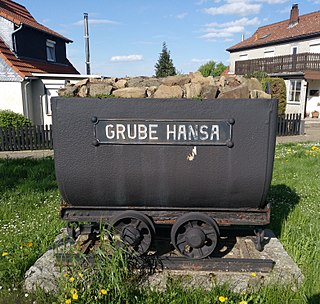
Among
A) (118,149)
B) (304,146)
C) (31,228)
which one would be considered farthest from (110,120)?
(304,146)

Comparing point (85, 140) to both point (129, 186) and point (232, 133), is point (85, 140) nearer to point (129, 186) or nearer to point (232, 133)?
point (129, 186)

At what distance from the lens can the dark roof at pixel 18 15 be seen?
14954mm

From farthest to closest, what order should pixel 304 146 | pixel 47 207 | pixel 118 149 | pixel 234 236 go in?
pixel 304 146 < pixel 47 207 < pixel 234 236 < pixel 118 149

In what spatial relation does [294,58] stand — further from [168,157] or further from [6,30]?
[168,157]

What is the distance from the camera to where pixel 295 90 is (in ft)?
74.7

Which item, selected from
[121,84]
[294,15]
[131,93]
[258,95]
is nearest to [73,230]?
[131,93]

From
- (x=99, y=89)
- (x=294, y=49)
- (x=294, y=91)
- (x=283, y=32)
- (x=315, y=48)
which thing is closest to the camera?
(x=99, y=89)

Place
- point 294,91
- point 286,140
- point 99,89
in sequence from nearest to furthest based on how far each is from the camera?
point 99,89 → point 286,140 → point 294,91

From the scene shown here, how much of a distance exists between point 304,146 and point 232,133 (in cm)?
940

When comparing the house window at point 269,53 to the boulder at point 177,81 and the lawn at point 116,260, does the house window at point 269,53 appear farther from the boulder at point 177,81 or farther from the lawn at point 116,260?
the boulder at point 177,81

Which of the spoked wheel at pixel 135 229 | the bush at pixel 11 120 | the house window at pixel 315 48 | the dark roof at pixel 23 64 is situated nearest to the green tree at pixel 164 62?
the house window at pixel 315 48

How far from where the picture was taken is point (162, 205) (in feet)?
10.4

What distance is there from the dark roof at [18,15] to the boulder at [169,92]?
1461cm

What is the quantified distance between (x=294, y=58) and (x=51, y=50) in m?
17.4
